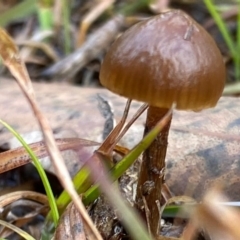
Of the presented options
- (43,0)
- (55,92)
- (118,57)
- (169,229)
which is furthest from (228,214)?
(43,0)

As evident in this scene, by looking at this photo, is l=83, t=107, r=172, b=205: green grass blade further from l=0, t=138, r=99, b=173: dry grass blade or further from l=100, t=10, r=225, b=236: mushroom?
l=0, t=138, r=99, b=173: dry grass blade

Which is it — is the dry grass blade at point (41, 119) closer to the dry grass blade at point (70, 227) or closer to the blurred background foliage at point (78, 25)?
the dry grass blade at point (70, 227)

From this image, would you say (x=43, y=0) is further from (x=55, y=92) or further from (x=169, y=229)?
(x=169, y=229)

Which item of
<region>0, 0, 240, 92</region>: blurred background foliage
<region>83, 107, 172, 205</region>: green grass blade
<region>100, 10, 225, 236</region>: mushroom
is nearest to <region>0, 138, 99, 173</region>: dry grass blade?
<region>83, 107, 172, 205</region>: green grass blade

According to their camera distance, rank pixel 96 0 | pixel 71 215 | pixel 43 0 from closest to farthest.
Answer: pixel 71 215 → pixel 43 0 → pixel 96 0

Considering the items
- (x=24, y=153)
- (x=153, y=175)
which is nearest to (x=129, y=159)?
(x=153, y=175)

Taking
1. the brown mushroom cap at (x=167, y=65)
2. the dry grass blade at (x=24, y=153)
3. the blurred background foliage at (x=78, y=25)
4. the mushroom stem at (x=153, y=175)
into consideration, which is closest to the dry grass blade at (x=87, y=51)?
the blurred background foliage at (x=78, y=25)
